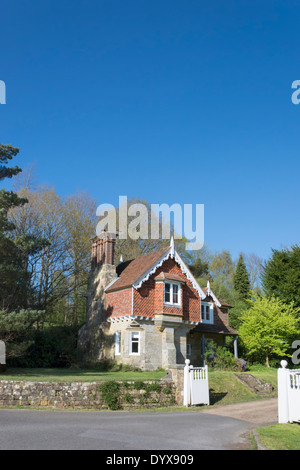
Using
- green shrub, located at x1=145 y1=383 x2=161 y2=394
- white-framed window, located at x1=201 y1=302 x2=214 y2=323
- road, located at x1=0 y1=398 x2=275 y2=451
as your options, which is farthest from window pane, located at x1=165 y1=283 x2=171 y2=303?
road, located at x1=0 y1=398 x2=275 y2=451

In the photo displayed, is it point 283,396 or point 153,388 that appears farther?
point 153,388

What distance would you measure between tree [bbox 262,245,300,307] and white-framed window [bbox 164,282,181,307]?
14.7 metres

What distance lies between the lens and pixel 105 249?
3425 centimetres

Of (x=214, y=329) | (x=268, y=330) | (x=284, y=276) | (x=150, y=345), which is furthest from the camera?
(x=284, y=276)

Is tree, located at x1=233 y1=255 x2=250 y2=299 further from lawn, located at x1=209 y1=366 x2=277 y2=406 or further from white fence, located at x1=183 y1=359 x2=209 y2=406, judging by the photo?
white fence, located at x1=183 y1=359 x2=209 y2=406

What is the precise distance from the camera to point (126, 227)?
47406 millimetres

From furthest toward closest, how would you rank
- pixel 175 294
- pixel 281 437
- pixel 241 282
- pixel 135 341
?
pixel 241 282 < pixel 175 294 < pixel 135 341 < pixel 281 437

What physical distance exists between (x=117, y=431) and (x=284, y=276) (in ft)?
115

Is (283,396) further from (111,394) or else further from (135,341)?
(135,341)

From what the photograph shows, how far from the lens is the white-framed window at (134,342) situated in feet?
97.2

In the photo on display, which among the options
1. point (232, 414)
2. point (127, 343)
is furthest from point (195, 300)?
point (232, 414)

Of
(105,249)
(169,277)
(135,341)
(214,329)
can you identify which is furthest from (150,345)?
(105,249)

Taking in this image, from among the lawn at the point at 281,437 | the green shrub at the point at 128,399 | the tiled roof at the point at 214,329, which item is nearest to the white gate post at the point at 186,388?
the green shrub at the point at 128,399

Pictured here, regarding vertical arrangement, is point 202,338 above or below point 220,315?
below
